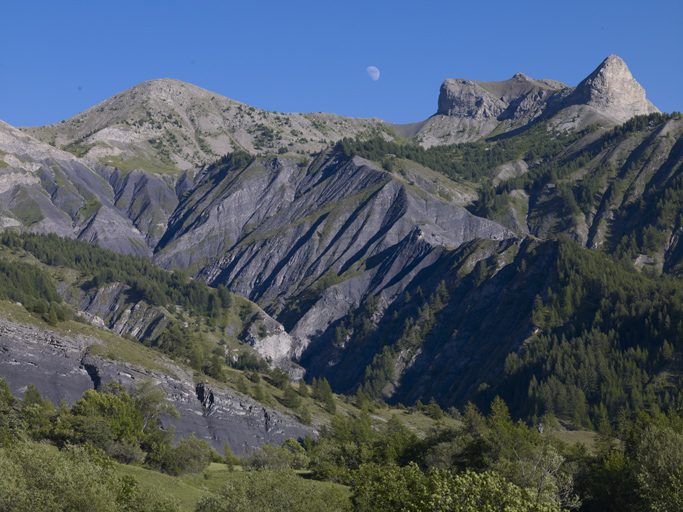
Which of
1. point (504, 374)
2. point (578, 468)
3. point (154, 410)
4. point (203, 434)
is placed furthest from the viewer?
point (504, 374)

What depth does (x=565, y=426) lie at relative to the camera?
150000 mm

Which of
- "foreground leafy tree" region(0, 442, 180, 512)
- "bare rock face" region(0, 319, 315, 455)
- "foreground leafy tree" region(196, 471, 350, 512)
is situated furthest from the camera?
"bare rock face" region(0, 319, 315, 455)

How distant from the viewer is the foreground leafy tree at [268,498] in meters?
52.3

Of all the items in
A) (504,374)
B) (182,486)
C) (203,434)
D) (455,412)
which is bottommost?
(203,434)

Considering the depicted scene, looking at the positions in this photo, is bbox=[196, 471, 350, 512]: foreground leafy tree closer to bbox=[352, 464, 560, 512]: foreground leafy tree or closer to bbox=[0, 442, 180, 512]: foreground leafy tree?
bbox=[0, 442, 180, 512]: foreground leafy tree

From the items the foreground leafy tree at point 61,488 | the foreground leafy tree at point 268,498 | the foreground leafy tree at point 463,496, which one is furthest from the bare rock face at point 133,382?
the foreground leafy tree at point 463,496

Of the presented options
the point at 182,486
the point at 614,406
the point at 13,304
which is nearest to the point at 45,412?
the point at 182,486

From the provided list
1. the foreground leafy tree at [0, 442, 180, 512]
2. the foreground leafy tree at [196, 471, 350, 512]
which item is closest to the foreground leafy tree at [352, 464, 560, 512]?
the foreground leafy tree at [196, 471, 350, 512]

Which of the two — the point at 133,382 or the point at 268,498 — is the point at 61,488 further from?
the point at 133,382

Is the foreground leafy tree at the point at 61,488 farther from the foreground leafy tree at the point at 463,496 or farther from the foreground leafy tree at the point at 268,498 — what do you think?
the foreground leafy tree at the point at 463,496

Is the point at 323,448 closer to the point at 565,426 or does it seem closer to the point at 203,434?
the point at 203,434

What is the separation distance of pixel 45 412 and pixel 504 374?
4802 inches

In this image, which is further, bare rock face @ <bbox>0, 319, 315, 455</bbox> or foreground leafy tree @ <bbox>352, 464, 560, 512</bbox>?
bare rock face @ <bbox>0, 319, 315, 455</bbox>

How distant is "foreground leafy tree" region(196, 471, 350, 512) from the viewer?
5235 cm
